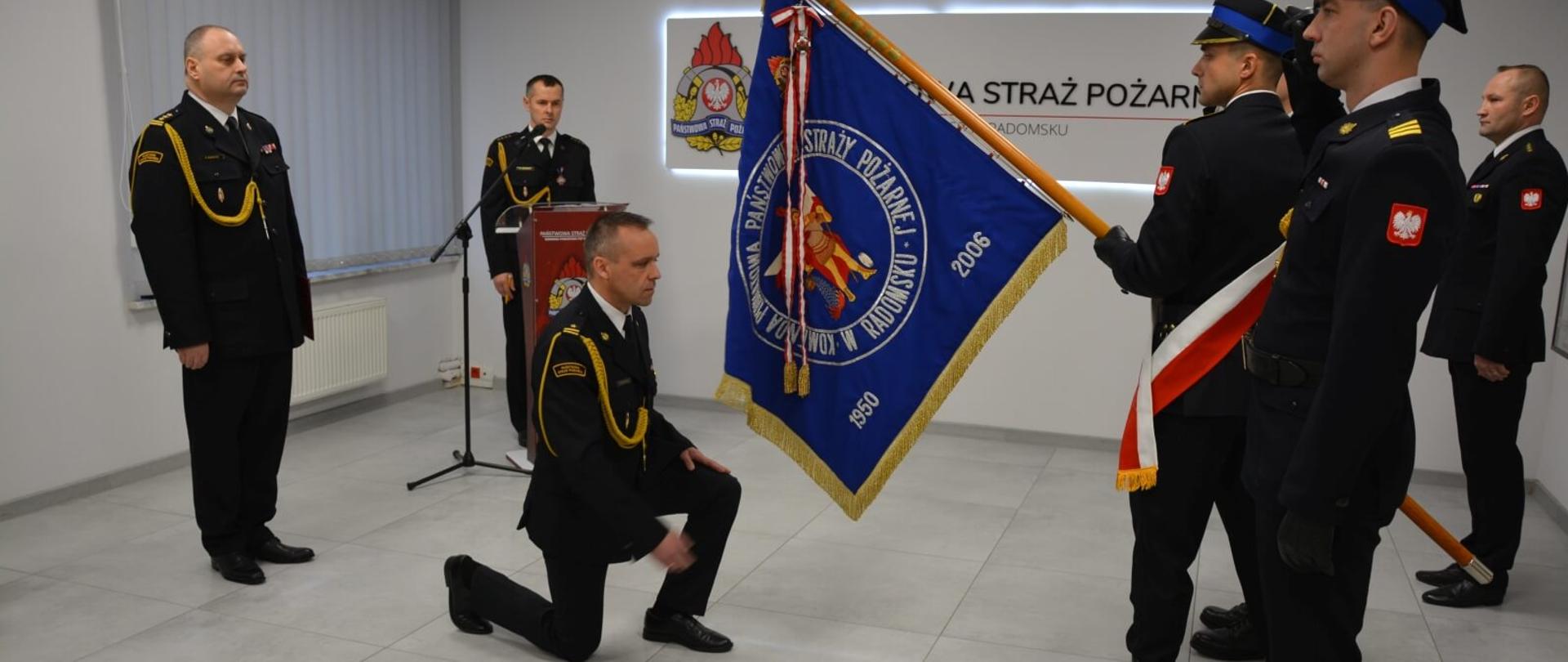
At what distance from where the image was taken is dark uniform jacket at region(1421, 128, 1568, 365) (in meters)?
3.66

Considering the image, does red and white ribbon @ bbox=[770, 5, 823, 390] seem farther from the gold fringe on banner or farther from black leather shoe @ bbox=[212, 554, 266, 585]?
black leather shoe @ bbox=[212, 554, 266, 585]

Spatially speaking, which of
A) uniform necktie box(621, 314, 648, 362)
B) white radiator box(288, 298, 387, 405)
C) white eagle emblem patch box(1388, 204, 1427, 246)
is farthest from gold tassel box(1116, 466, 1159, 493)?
white radiator box(288, 298, 387, 405)

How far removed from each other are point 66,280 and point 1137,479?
395cm

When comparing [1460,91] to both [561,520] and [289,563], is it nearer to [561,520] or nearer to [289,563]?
[561,520]

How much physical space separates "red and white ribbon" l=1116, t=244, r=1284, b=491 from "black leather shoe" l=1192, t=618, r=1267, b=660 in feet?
2.96

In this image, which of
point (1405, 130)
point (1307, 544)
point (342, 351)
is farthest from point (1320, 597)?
point (342, 351)

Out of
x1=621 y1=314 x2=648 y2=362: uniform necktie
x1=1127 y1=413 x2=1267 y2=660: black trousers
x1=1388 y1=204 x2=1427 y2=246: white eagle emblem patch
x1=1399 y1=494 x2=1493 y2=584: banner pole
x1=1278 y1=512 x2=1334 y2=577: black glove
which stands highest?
x1=1388 y1=204 x2=1427 y2=246: white eagle emblem patch

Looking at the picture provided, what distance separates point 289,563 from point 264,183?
1.23m

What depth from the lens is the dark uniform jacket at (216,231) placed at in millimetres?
3490

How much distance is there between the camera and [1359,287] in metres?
1.80

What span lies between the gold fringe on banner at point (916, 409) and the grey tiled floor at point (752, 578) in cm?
50

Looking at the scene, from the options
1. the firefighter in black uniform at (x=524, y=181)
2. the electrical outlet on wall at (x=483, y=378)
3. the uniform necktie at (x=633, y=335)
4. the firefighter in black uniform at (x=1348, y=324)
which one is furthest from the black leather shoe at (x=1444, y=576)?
the electrical outlet on wall at (x=483, y=378)

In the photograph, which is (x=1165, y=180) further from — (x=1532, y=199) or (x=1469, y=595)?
(x=1469, y=595)

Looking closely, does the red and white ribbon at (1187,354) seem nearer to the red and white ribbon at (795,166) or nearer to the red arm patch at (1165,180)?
the red arm patch at (1165,180)
